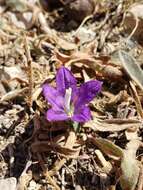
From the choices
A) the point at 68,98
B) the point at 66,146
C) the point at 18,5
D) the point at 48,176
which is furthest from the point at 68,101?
the point at 18,5

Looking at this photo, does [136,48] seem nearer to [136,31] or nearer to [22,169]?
[136,31]

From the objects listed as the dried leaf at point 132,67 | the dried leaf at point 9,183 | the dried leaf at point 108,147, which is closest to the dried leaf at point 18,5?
the dried leaf at point 132,67

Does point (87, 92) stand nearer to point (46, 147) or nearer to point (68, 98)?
point (68, 98)

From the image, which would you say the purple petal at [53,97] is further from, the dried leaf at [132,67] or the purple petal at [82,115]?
the dried leaf at [132,67]

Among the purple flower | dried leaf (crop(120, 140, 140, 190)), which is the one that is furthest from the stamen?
dried leaf (crop(120, 140, 140, 190))

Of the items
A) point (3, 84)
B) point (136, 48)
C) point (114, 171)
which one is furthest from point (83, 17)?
point (114, 171)
